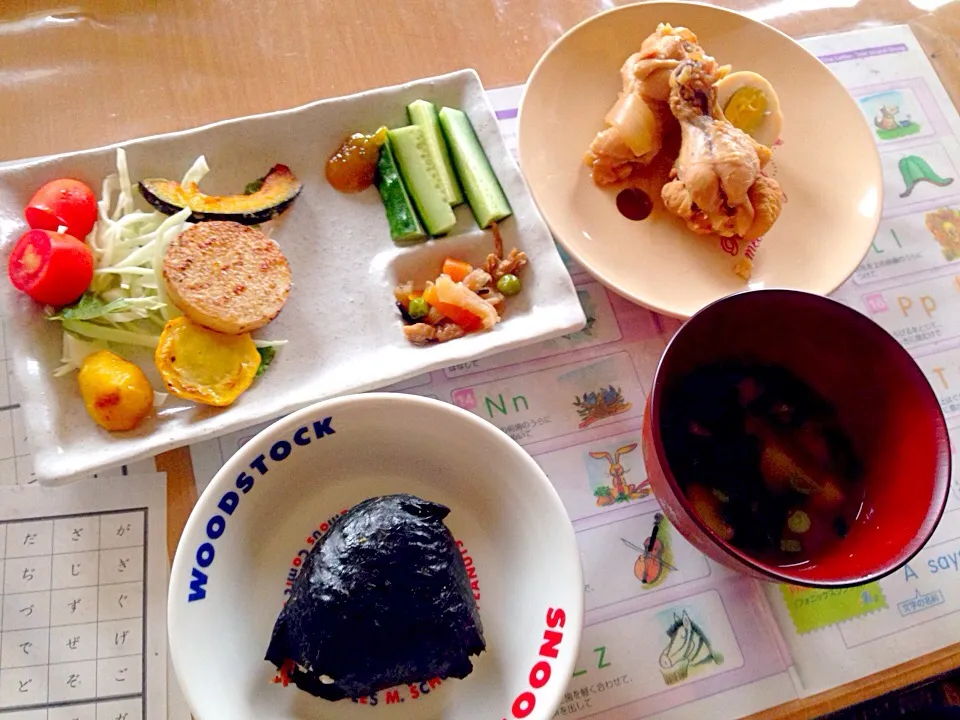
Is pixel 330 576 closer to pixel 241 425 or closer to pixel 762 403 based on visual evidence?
pixel 241 425

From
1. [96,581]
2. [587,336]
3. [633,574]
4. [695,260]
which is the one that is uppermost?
[695,260]

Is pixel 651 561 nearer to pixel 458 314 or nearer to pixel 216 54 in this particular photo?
pixel 458 314

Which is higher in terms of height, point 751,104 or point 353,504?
point 751,104

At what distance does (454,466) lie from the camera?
0.92 m

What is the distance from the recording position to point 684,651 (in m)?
0.98

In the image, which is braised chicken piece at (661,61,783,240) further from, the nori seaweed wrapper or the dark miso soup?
the nori seaweed wrapper

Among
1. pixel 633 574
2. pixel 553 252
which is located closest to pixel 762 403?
pixel 633 574

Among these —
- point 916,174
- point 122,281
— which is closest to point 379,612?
point 122,281

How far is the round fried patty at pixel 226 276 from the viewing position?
105cm

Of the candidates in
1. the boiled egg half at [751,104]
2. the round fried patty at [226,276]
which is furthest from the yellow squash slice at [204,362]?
the boiled egg half at [751,104]

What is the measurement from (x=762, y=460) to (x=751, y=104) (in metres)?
0.72

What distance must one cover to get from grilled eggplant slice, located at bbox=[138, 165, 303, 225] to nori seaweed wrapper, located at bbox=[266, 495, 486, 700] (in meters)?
0.62

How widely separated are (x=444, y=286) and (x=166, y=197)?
0.49 m

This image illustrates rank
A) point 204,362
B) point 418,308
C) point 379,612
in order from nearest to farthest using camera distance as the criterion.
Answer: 1. point 379,612
2. point 204,362
3. point 418,308
